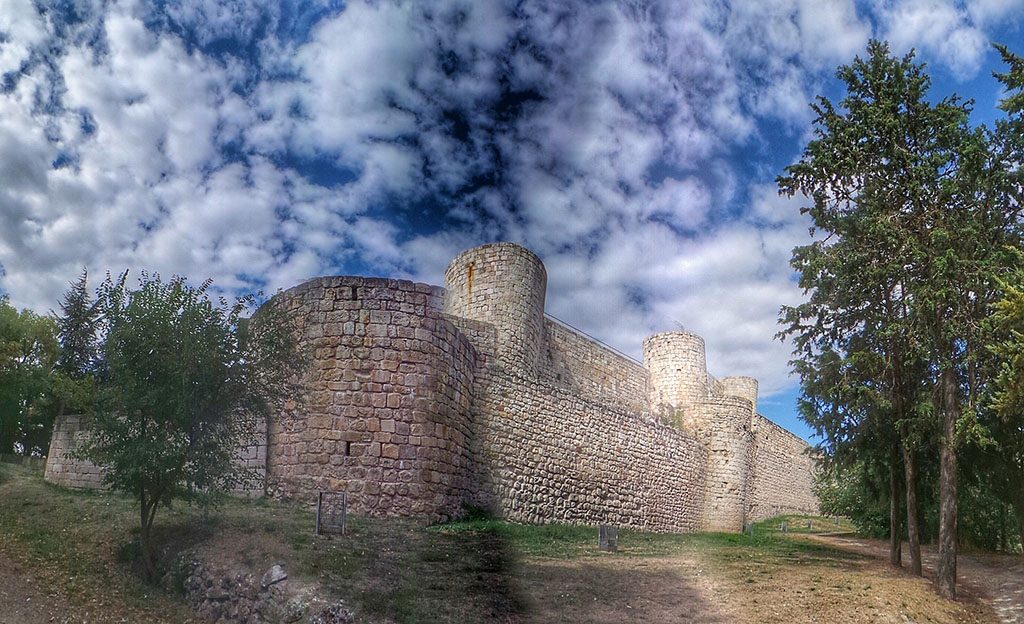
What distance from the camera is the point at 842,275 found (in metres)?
16.3

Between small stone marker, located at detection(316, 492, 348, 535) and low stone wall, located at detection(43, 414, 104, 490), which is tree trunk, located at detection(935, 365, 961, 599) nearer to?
small stone marker, located at detection(316, 492, 348, 535)

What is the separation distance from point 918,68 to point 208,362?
16.3 metres

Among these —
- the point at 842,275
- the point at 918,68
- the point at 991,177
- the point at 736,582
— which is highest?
the point at 918,68

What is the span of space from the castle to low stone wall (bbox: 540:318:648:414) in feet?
0.30

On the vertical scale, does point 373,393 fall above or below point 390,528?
above

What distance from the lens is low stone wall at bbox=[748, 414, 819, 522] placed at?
41.2m

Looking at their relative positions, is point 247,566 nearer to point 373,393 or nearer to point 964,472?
point 373,393

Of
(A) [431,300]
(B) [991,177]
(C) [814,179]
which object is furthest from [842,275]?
(A) [431,300]

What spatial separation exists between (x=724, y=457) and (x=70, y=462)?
24.7 metres

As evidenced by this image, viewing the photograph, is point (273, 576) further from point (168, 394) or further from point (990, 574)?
point (990, 574)

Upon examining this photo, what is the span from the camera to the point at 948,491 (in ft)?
47.8

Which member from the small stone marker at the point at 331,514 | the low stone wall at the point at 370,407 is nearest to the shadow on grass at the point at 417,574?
the small stone marker at the point at 331,514

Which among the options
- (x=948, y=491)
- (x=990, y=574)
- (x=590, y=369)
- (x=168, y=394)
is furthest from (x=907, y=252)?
(x=590, y=369)

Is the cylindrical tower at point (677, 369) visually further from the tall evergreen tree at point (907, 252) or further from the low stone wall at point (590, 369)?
the tall evergreen tree at point (907, 252)
